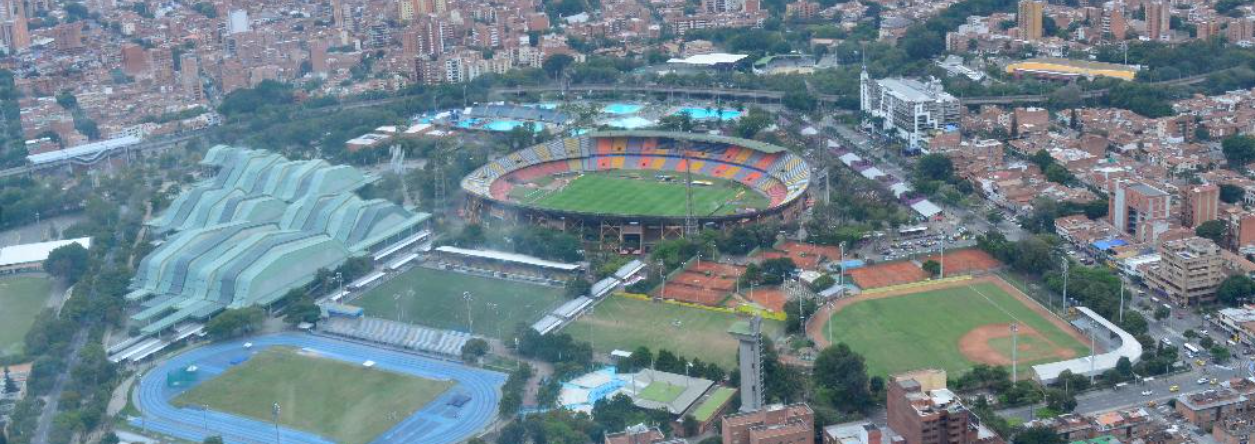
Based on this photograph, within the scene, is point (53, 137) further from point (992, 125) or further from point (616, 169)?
point (992, 125)

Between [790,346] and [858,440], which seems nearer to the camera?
[858,440]

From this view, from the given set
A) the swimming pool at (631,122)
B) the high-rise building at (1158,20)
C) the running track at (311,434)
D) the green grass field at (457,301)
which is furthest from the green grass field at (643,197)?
the high-rise building at (1158,20)

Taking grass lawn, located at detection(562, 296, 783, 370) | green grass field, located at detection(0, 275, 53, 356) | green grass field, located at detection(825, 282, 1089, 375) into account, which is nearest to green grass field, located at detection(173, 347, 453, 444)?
grass lawn, located at detection(562, 296, 783, 370)

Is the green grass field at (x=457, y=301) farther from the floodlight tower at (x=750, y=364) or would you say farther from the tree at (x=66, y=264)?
the tree at (x=66, y=264)

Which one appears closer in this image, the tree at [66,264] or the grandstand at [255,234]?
the grandstand at [255,234]

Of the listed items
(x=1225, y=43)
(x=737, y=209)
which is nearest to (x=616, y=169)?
(x=737, y=209)

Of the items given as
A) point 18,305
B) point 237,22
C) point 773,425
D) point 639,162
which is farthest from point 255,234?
point 237,22

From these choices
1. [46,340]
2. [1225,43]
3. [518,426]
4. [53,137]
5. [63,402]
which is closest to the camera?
[518,426]
